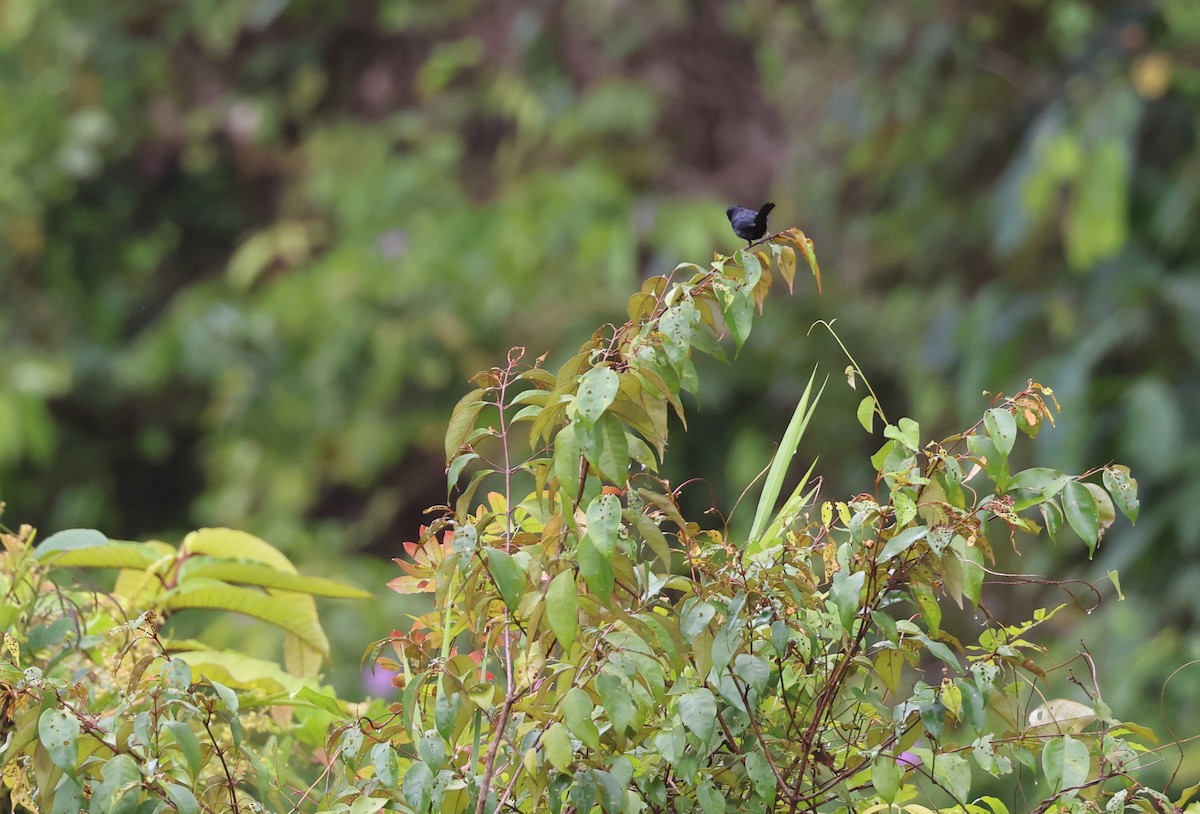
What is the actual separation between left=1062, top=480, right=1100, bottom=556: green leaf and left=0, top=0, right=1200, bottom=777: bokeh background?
6.31ft

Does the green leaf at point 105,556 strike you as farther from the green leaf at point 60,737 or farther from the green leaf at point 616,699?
the green leaf at point 616,699

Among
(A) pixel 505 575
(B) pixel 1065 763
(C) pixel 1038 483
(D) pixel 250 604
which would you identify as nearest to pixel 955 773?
(B) pixel 1065 763

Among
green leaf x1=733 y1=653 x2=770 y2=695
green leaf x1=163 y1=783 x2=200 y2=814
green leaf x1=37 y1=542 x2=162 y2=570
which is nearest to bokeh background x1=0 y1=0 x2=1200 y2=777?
green leaf x1=37 y1=542 x2=162 y2=570

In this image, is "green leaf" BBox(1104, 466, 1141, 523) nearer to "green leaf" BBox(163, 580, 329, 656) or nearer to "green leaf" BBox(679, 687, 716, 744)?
"green leaf" BBox(679, 687, 716, 744)

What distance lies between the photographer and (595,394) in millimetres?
720

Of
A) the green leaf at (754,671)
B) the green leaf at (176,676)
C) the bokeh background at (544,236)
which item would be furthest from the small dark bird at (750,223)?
the bokeh background at (544,236)

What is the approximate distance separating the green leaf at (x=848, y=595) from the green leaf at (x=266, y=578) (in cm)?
51

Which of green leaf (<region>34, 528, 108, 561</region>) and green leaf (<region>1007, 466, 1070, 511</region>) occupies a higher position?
green leaf (<region>34, 528, 108, 561</region>)

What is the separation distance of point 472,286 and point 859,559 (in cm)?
347

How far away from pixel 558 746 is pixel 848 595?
0.16 m

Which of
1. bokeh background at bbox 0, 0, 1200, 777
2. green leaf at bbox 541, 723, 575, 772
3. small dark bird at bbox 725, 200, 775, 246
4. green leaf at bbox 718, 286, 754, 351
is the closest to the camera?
green leaf at bbox 541, 723, 575, 772

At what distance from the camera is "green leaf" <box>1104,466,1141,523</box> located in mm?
752

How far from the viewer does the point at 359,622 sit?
12.5 feet

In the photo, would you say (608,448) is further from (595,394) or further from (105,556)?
(105,556)
